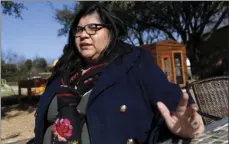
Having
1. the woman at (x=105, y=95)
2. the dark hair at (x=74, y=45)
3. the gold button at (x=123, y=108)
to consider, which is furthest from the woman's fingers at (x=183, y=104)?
the dark hair at (x=74, y=45)

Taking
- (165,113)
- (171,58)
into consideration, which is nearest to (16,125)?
(165,113)

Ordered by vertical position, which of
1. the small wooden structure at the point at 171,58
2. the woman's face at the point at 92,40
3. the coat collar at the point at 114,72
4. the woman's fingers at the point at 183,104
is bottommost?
the small wooden structure at the point at 171,58

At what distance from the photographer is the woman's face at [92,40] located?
1702mm

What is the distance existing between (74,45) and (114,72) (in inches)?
21.1

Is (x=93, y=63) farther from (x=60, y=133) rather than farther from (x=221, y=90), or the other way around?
(x=221, y=90)

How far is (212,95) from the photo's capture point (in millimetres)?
2762

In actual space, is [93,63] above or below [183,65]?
above

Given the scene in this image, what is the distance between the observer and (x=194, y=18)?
18.0 metres

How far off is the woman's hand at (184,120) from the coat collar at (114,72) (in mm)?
466

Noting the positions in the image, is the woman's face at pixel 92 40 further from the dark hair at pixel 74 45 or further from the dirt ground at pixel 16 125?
the dirt ground at pixel 16 125

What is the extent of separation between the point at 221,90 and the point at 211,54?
19.4 meters

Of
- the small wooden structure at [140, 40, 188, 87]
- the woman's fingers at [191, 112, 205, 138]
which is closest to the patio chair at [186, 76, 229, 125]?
the woman's fingers at [191, 112, 205, 138]

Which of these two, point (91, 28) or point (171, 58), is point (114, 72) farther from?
point (171, 58)

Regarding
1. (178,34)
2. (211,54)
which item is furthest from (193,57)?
(211,54)
